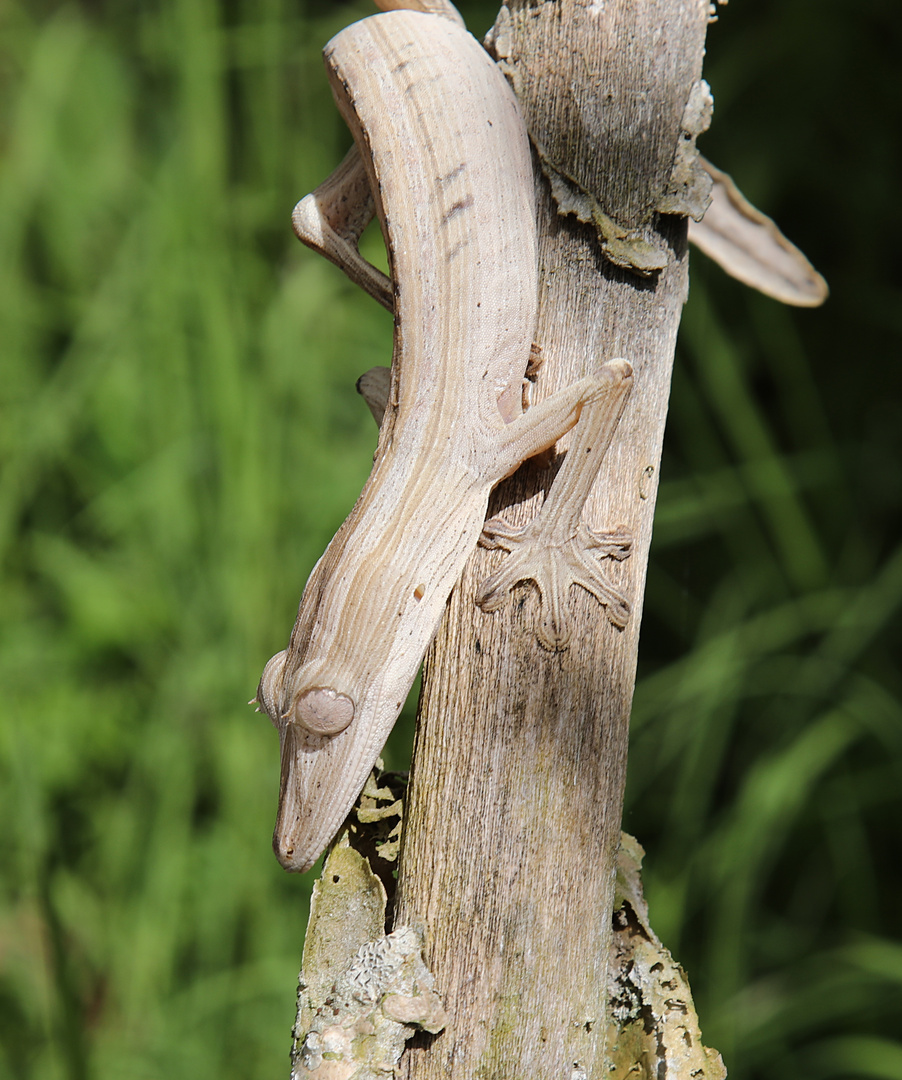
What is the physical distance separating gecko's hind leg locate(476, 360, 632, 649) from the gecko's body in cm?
3

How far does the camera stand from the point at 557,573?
960mm

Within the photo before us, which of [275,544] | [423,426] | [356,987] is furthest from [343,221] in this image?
[275,544]

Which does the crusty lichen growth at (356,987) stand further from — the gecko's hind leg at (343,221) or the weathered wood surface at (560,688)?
the gecko's hind leg at (343,221)

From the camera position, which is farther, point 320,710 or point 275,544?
point 275,544

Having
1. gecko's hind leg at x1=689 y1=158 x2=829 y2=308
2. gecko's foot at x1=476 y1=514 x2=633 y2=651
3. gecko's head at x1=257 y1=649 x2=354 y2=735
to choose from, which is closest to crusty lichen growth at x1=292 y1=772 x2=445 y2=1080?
gecko's head at x1=257 y1=649 x2=354 y2=735

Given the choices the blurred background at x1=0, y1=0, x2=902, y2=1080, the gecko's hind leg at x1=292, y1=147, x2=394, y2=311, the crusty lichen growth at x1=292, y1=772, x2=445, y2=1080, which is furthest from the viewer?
the blurred background at x1=0, y1=0, x2=902, y2=1080

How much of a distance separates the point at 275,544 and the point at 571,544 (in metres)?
1.55

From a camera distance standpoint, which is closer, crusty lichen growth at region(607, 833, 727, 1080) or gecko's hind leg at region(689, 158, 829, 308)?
crusty lichen growth at region(607, 833, 727, 1080)

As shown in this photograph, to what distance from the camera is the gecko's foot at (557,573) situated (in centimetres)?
97

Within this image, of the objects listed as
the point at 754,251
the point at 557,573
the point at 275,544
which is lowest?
the point at 557,573

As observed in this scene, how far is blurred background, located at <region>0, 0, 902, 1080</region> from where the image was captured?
223cm

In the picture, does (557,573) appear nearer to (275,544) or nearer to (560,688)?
(560,688)

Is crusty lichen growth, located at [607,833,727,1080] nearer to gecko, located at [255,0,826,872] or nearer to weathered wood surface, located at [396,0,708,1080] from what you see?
weathered wood surface, located at [396,0,708,1080]

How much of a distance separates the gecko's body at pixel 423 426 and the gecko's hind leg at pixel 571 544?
1.1 inches
